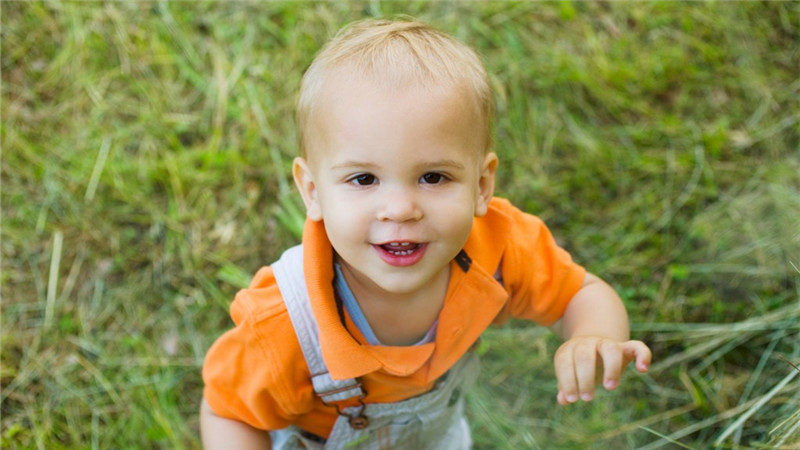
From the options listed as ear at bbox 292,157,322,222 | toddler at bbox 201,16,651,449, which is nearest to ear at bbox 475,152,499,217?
toddler at bbox 201,16,651,449

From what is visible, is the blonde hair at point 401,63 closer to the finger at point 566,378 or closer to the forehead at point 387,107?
the forehead at point 387,107

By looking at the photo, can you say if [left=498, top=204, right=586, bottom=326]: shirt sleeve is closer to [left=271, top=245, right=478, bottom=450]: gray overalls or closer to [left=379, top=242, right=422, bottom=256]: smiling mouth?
[left=271, top=245, right=478, bottom=450]: gray overalls

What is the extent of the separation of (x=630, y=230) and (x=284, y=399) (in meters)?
1.61

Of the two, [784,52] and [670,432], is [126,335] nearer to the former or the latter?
[670,432]

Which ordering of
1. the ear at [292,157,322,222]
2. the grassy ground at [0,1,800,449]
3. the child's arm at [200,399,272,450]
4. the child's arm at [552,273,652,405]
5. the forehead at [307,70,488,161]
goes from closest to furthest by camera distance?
the forehead at [307,70,488,161], the child's arm at [552,273,652,405], the ear at [292,157,322,222], the child's arm at [200,399,272,450], the grassy ground at [0,1,800,449]

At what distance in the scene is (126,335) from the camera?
2.73 metres

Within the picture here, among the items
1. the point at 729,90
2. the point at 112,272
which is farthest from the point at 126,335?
the point at 729,90

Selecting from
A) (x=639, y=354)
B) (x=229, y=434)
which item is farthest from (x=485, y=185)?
(x=229, y=434)

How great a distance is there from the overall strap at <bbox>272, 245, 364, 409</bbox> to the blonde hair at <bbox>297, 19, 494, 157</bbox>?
0.25 metres

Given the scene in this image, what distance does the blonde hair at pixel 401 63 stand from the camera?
1498 millimetres

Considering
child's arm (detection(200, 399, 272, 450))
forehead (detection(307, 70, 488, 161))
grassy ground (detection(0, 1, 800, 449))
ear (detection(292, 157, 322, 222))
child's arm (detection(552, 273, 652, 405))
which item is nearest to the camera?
forehead (detection(307, 70, 488, 161))

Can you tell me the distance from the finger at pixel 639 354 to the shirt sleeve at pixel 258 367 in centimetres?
67

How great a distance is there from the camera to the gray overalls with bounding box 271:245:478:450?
1.73 m

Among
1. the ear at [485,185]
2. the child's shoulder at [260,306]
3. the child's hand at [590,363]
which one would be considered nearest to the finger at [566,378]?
the child's hand at [590,363]
